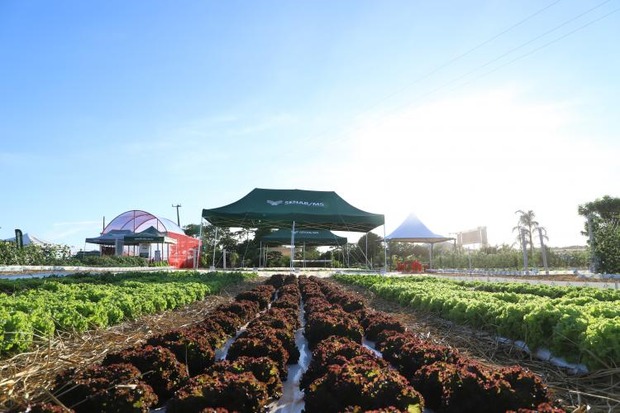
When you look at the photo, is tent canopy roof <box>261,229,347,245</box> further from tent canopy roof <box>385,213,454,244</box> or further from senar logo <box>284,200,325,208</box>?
senar logo <box>284,200,325,208</box>

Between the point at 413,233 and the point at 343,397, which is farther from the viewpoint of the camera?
the point at 413,233

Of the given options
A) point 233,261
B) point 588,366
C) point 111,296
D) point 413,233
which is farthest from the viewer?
point 233,261

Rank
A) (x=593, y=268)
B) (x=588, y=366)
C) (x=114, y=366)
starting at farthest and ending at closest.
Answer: (x=593, y=268)
(x=588, y=366)
(x=114, y=366)

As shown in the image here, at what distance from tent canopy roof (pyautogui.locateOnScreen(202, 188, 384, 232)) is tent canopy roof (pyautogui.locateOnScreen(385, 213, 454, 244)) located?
1147 cm

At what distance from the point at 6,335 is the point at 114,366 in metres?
2.13

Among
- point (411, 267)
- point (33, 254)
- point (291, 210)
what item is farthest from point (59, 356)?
point (411, 267)

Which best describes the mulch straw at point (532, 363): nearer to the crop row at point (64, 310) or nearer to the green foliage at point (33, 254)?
the crop row at point (64, 310)

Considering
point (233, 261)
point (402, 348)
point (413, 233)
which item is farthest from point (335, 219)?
point (233, 261)

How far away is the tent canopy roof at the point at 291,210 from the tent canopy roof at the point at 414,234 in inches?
452

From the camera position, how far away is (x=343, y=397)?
3.31 m

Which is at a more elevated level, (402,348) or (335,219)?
(335,219)

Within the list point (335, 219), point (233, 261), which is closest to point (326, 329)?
point (335, 219)

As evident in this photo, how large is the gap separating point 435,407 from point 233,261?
147 feet

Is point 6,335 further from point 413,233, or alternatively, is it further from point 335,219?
point 413,233
